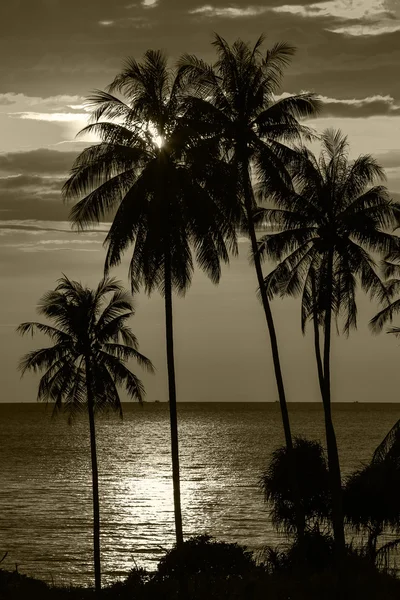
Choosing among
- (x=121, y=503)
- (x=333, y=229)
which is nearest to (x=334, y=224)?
(x=333, y=229)

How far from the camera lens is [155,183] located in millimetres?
30188

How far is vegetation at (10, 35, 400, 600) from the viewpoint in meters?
30.5

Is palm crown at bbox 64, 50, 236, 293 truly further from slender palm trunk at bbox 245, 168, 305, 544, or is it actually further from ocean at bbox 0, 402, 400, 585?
ocean at bbox 0, 402, 400, 585

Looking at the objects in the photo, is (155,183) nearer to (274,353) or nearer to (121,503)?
(274,353)

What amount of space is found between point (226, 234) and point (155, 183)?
3.22 metres

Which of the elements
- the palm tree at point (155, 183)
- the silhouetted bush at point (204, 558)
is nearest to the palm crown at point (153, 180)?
the palm tree at point (155, 183)

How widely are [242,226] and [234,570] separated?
13479 millimetres

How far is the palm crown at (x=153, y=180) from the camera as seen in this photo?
1193 inches

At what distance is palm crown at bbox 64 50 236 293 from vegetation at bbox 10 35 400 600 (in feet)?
0.16

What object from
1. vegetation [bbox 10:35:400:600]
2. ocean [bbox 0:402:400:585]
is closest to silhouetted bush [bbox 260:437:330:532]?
vegetation [bbox 10:35:400:600]

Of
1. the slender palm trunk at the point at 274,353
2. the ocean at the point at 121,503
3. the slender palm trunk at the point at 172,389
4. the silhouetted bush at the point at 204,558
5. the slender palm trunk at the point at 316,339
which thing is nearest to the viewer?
the silhouetted bush at the point at 204,558

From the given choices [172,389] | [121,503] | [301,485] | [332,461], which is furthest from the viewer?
[121,503]

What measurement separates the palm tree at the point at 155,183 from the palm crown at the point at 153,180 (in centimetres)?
3

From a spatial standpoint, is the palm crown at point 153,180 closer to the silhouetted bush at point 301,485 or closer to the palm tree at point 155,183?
the palm tree at point 155,183
